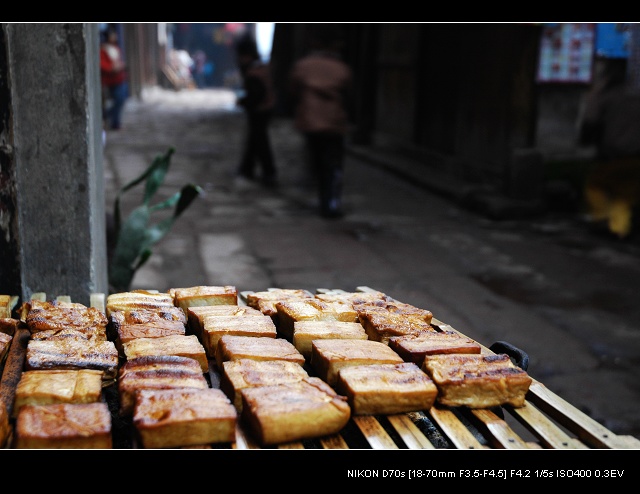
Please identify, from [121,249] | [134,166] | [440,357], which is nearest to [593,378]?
[440,357]

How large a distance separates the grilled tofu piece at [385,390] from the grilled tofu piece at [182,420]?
316 millimetres

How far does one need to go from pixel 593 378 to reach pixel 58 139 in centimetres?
319

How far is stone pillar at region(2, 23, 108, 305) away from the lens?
2.96 m

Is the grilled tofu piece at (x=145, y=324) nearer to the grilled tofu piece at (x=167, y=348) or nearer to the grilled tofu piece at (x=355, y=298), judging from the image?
the grilled tofu piece at (x=167, y=348)

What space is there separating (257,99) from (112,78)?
4651mm

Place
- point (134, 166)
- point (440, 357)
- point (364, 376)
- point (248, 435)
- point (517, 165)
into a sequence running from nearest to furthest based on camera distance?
point (248, 435) → point (364, 376) → point (440, 357) → point (517, 165) → point (134, 166)

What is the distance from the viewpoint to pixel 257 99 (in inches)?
371

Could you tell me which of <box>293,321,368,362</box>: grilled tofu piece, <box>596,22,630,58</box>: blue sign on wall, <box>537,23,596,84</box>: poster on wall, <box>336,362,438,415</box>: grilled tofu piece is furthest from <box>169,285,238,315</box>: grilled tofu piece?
<box>596,22,630,58</box>: blue sign on wall

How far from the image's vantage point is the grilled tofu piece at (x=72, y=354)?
6.18ft

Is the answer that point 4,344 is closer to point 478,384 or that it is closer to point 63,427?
point 63,427

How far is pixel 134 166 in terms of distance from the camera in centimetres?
1046

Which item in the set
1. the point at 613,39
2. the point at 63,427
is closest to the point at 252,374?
the point at 63,427

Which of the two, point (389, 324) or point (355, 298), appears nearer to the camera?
point (389, 324)

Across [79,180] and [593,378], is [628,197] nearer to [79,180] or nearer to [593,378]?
[593,378]
